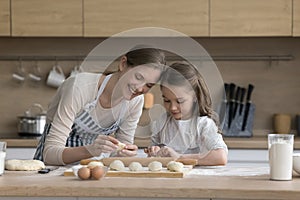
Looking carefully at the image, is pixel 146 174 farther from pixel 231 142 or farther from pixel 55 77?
pixel 55 77

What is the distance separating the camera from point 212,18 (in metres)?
4.02

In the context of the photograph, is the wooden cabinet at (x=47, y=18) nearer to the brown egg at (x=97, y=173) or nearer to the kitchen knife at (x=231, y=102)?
the kitchen knife at (x=231, y=102)

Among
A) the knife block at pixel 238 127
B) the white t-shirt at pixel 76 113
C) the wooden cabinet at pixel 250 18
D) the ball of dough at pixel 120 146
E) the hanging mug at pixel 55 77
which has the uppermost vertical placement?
the wooden cabinet at pixel 250 18

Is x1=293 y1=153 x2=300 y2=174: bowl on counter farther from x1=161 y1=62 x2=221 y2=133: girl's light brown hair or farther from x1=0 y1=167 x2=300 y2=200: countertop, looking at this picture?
x1=161 y1=62 x2=221 y2=133: girl's light brown hair

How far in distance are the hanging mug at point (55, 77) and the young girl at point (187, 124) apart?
1.77m

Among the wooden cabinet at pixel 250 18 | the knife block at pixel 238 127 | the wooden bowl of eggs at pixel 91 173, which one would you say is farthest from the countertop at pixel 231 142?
the wooden bowl of eggs at pixel 91 173

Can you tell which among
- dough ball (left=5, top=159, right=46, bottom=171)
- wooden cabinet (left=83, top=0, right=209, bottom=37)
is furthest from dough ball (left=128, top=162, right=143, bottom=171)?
wooden cabinet (left=83, top=0, right=209, bottom=37)

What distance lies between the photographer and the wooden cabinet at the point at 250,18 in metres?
4.00

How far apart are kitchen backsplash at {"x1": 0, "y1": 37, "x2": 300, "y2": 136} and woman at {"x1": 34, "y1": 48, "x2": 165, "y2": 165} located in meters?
1.56

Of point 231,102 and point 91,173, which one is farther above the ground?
point 231,102

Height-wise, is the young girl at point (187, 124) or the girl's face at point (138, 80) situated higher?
the girl's face at point (138, 80)

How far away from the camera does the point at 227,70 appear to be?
4.37 metres

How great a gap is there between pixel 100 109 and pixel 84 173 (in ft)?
2.16

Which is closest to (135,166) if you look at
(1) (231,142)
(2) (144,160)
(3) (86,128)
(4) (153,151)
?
(2) (144,160)
